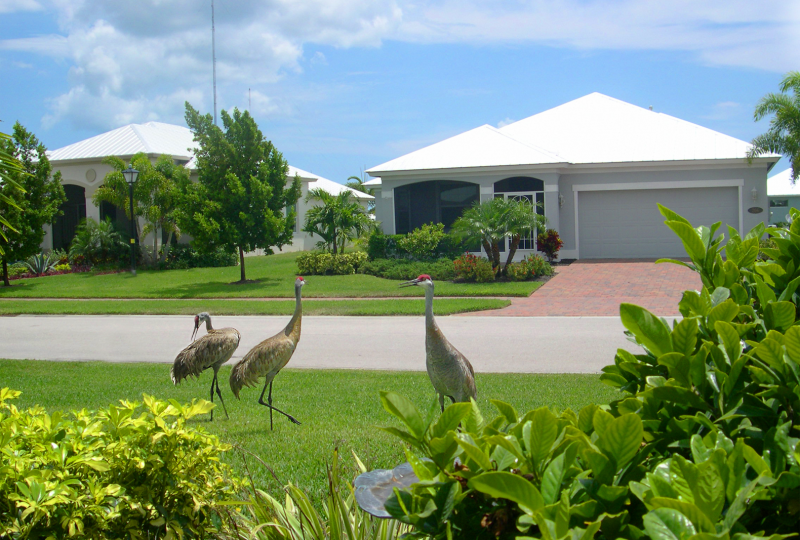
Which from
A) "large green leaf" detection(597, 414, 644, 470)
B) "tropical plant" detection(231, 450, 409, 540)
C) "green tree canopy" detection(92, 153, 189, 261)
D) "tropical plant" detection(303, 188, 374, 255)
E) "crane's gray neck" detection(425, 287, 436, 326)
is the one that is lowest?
"tropical plant" detection(231, 450, 409, 540)

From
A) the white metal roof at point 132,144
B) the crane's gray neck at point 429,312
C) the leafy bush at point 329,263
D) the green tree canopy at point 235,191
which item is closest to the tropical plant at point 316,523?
the crane's gray neck at point 429,312

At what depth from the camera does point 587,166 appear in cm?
2719

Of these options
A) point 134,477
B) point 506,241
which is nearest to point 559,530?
point 134,477

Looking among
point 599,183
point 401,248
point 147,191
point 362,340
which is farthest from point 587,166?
point 147,191

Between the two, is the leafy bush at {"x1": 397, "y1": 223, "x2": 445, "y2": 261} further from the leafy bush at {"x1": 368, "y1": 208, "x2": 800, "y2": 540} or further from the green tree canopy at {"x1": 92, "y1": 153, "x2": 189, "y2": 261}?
the leafy bush at {"x1": 368, "y1": 208, "x2": 800, "y2": 540}

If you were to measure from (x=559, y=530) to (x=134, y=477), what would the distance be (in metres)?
2.47

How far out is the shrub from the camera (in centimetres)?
2567

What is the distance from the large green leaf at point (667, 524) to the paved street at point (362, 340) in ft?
29.4

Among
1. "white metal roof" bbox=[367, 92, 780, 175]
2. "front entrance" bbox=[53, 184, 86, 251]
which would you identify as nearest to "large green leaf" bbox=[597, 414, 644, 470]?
"white metal roof" bbox=[367, 92, 780, 175]

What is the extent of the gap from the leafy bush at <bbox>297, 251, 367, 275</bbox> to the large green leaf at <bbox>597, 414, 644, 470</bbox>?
964 inches

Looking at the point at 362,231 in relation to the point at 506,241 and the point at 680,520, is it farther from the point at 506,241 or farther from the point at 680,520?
the point at 680,520

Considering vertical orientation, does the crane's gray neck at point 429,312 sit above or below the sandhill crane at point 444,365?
above

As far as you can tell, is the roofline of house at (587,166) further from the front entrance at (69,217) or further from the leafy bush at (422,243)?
the front entrance at (69,217)

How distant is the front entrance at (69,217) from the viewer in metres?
35.1
